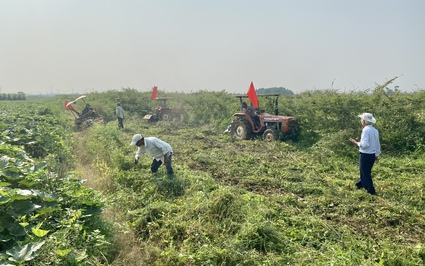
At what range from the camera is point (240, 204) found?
15.3ft

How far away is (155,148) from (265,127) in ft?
19.5

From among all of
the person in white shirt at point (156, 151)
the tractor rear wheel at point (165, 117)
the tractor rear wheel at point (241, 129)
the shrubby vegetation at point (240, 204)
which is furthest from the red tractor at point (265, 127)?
the tractor rear wheel at point (165, 117)

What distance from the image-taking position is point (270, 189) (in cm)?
611

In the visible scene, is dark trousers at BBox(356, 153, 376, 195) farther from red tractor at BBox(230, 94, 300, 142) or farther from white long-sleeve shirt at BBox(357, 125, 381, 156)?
red tractor at BBox(230, 94, 300, 142)

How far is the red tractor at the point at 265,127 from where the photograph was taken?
10.9 meters

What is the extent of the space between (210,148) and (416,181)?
5.90 metres

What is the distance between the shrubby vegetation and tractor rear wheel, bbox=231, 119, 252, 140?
1665mm

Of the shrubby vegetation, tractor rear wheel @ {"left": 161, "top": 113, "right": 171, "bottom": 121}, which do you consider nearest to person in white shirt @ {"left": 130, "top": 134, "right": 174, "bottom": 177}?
the shrubby vegetation

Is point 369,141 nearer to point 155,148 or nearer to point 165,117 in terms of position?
point 155,148

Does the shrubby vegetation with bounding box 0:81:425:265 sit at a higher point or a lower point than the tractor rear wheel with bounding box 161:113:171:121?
lower

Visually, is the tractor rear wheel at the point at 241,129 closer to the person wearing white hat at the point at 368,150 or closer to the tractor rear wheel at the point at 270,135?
the tractor rear wheel at the point at 270,135

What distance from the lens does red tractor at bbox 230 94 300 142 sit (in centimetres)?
1089

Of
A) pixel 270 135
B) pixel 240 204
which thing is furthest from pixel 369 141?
pixel 270 135

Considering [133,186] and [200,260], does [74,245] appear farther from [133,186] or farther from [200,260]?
[133,186]
